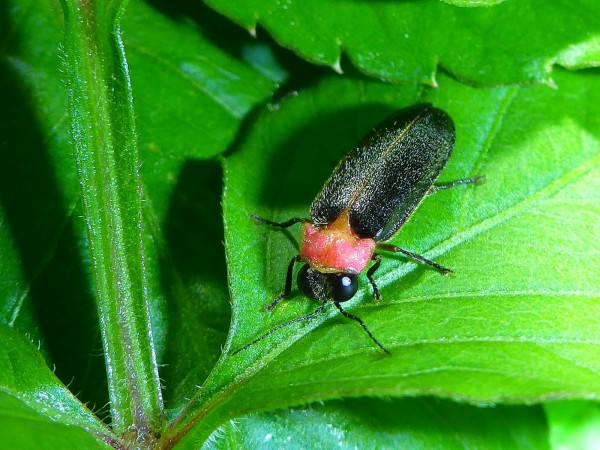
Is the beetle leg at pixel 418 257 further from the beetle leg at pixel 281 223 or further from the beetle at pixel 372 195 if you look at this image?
the beetle leg at pixel 281 223

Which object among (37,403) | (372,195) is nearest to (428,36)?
(372,195)

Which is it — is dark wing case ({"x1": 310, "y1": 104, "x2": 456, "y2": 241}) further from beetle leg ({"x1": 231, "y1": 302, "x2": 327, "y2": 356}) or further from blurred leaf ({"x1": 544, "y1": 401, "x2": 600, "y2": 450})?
blurred leaf ({"x1": 544, "y1": 401, "x2": 600, "y2": 450})

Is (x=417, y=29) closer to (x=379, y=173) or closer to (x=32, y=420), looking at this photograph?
(x=379, y=173)

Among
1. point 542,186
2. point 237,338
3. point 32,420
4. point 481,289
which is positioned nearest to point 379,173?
point 542,186

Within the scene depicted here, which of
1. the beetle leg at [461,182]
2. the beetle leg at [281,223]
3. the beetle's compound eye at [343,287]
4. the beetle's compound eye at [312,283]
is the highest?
the beetle leg at [461,182]

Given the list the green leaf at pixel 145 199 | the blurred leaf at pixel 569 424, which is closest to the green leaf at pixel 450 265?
the green leaf at pixel 145 199

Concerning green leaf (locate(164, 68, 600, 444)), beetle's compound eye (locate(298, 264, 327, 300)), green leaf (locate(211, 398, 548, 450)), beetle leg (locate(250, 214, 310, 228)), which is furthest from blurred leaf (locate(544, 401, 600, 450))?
beetle leg (locate(250, 214, 310, 228))

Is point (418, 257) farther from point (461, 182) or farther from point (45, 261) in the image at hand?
point (45, 261)
